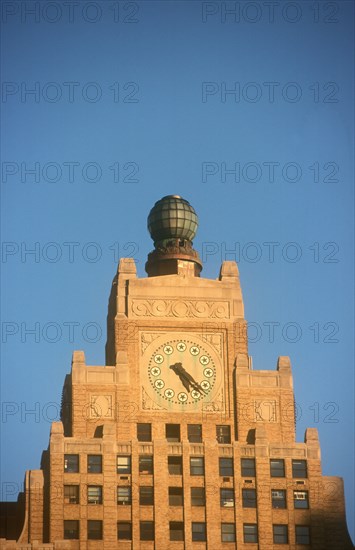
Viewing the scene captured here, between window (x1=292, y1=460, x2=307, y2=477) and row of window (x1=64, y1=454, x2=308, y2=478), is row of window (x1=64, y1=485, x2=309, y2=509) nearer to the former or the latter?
row of window (x1=64, y1=454, x2=308, y2=478)

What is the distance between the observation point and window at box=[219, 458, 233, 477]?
143 meters

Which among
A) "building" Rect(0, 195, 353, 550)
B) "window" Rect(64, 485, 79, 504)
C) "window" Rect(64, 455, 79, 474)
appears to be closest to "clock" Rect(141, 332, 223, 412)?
"building" Rect(0, 195, 353, 550)

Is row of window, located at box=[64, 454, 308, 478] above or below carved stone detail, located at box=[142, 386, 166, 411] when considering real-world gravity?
below

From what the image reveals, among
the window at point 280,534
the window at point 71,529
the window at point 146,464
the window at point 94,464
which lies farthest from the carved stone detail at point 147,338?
the window at point 280,534

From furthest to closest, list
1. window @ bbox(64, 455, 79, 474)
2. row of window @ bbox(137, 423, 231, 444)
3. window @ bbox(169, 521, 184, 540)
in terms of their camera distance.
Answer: row of window @ bbox(137, 423, 231, 444) < window @ bbox(64, 455, 79, 474) < window @ bbox(169, 521, 184, 540)

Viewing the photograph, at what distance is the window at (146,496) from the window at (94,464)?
11.0 ft

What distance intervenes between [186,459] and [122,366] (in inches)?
349

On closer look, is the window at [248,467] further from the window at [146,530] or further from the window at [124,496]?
the window at [124,496]

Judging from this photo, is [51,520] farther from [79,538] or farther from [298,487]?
[298,487]

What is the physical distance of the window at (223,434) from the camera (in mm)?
145625

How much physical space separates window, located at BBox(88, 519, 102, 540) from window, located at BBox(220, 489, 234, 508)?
915 cm

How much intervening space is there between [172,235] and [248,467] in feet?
71.9

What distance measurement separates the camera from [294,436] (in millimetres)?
146000

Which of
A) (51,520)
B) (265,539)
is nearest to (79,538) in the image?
(51,520)
